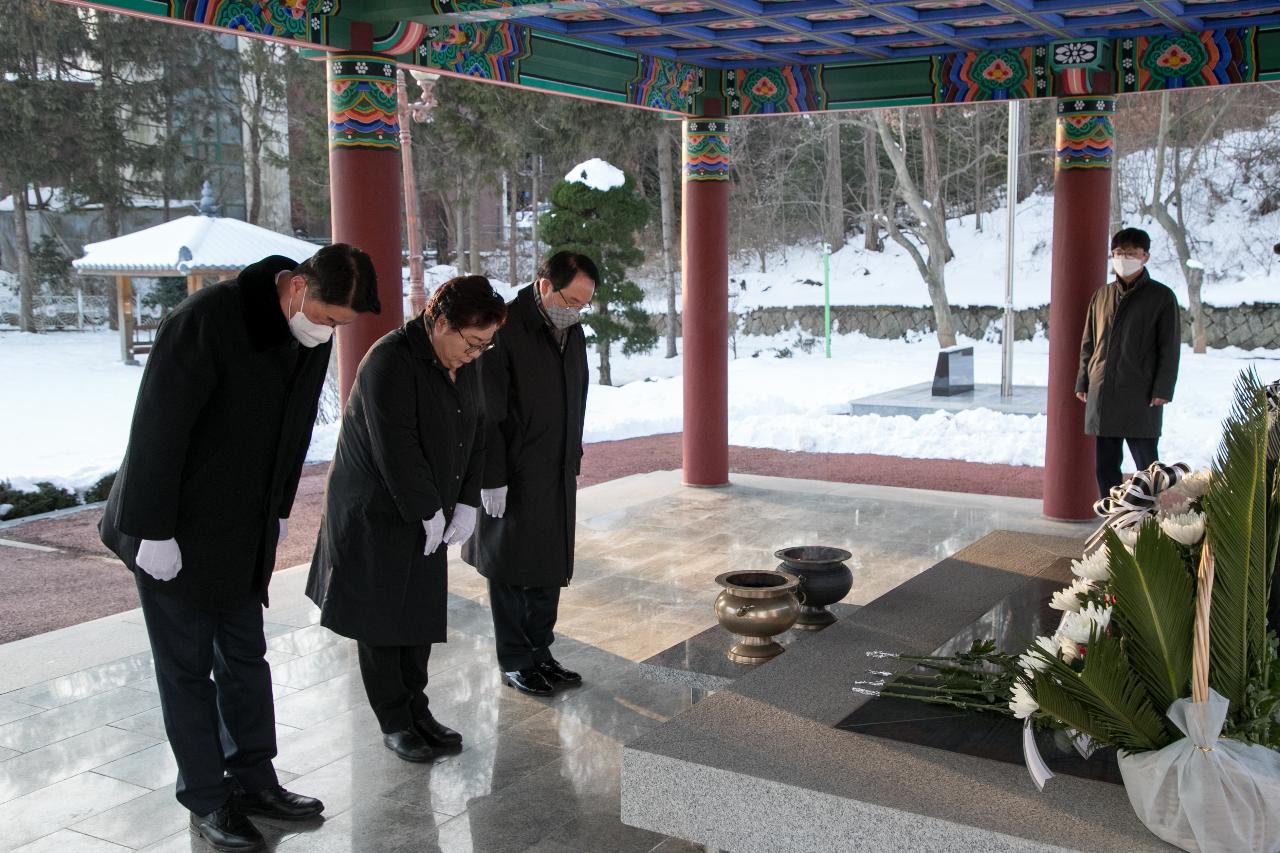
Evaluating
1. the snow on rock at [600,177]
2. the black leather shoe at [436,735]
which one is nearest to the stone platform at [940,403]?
the snow on rock at [600,177]

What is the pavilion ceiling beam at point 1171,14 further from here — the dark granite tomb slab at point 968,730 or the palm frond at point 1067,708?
the palm frond at point 1067,708

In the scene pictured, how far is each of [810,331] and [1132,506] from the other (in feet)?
77.4

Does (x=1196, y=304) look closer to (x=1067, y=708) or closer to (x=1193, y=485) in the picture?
(x=1193, y=485)

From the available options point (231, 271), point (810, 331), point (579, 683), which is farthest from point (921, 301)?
point (579, 683)

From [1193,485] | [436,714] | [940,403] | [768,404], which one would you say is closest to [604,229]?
[768,404]

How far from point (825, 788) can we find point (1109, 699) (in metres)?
0.63

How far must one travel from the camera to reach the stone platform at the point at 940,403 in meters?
12.8

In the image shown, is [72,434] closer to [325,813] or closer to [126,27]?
[126,27]

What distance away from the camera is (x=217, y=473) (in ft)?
10.6

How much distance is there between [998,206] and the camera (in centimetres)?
3031

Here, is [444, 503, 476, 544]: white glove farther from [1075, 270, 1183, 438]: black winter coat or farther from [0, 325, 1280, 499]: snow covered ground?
[0, 325, 1280, 499]: snow covered ground

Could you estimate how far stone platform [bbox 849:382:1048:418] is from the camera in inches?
505

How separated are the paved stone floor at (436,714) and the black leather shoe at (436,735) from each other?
75 millimetres

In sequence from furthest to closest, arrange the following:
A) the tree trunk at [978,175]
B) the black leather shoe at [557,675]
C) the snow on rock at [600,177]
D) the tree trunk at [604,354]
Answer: the tree trunk at [978,175] → the tree trunk at [604,354] → the snow on rock at [600,177] → the black leather shoe at [557,675]
